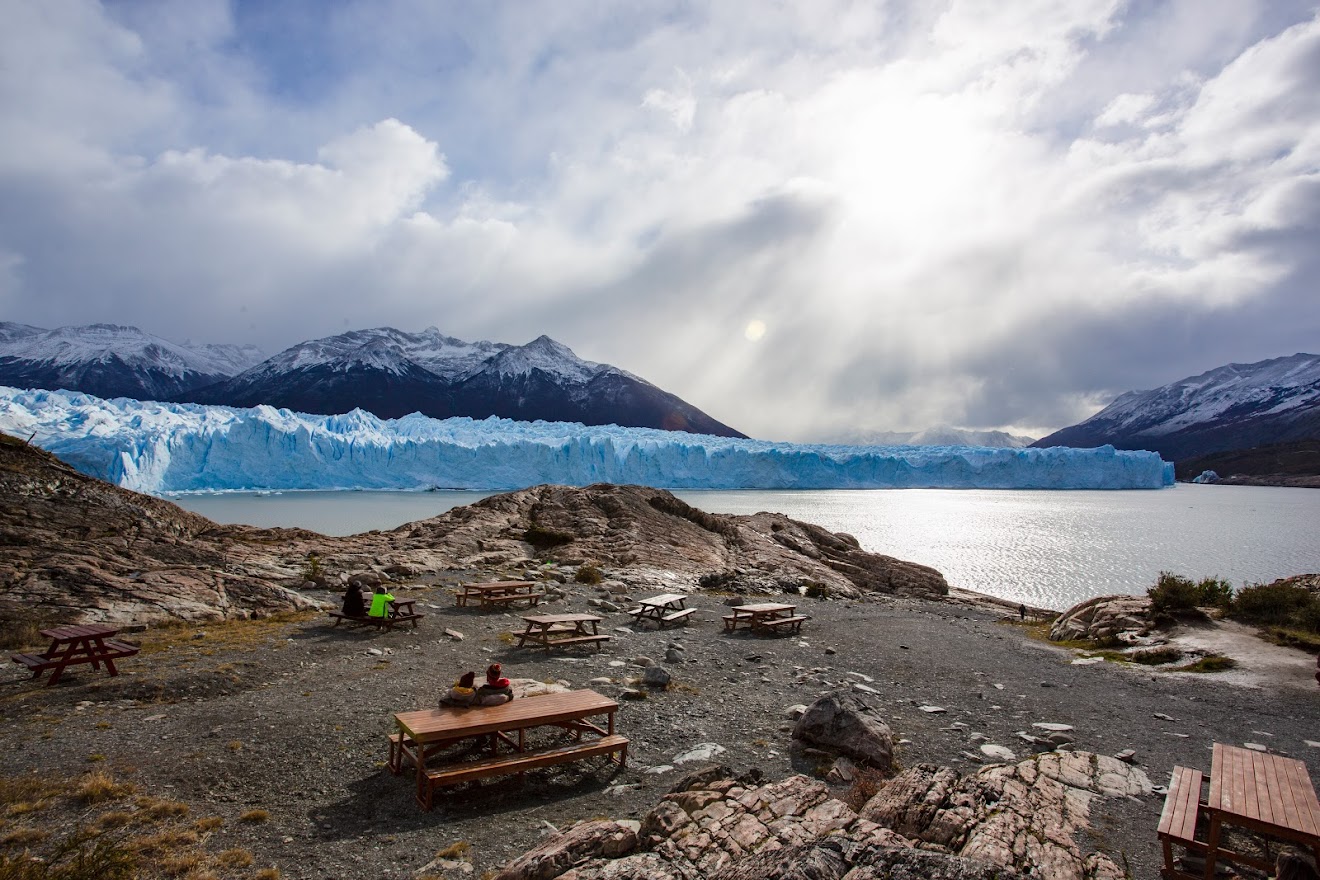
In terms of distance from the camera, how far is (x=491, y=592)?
602 inches

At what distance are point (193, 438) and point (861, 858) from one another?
235 feet

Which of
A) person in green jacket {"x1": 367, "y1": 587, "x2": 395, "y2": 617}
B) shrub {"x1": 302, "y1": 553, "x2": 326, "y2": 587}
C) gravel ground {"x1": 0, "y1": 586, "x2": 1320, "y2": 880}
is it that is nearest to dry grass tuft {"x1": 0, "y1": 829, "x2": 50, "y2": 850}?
gravel ground {"x1": 0, "y1": 586, "x2": 1320, "y2": 880}

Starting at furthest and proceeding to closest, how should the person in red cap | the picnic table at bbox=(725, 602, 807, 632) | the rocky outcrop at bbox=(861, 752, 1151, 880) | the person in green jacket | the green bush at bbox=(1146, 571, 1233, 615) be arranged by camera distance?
the green bush at bbox=(1146, 571, 1233, 615) < the picnic table at bbox=(725, 602, 807, 632) < the person in green jacket < the person in red cap < the rocky outcrop at bbox=(861, 752, 1151, 880)

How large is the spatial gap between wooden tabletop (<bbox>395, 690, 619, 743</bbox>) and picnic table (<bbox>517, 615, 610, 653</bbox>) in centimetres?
415

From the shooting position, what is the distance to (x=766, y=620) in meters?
14.3

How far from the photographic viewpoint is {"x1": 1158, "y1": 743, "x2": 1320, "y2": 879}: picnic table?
452cm

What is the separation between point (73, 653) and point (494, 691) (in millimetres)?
6074

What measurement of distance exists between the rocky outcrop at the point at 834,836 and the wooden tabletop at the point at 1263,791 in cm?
100

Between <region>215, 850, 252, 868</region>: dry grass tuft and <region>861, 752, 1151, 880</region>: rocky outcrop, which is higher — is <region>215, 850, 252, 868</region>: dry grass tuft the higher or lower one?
the lower one

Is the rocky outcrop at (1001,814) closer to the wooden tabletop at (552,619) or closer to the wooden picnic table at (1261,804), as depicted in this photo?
the wooden picnic table at (1261,804)

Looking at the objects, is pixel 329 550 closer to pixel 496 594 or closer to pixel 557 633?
pixel 496 594

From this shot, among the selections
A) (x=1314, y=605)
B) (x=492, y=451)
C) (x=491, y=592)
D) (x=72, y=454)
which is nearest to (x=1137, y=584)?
(x=1314, y=605)

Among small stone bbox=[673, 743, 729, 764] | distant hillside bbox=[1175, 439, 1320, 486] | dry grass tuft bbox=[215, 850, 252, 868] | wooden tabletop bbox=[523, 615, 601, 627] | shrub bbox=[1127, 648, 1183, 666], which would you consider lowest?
shrub bbox=[1127, 648, 1183, 666]

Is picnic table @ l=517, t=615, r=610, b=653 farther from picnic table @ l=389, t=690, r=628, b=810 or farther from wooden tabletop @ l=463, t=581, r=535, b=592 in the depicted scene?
picnic table @ l=389, t=690, r=628, b=810
